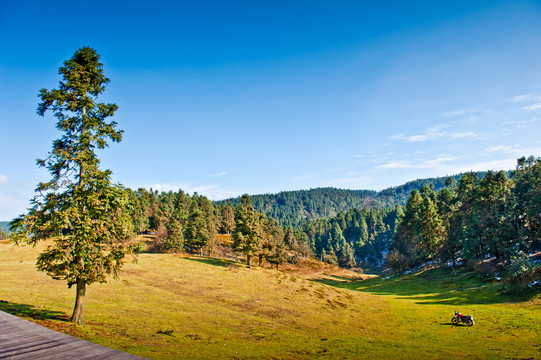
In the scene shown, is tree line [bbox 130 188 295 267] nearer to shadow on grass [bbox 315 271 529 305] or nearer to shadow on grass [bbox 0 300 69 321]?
shadow on grass [bbox 0 300 69 321]

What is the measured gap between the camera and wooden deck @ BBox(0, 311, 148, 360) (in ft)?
23.8

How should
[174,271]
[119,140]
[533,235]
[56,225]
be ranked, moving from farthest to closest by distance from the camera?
1. [533,235]
2. [174,271]
3. [119,140]
4. [56,225]

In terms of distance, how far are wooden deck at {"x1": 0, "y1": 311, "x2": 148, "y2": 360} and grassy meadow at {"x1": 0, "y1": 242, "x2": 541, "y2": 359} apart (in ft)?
23.9

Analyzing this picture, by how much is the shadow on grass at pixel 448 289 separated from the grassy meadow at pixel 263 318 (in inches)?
14.4

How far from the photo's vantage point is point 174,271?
54.4 meters

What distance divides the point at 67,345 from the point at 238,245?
61.0 metres

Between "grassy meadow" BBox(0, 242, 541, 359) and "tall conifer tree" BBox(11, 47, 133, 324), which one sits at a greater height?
"tall conifer tree" BBox(11, 47, 133, 324)

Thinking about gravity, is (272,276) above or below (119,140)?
below

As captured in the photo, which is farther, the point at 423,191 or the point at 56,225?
the point at 423,191

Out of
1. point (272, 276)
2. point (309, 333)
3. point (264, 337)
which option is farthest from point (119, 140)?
point (272, 276)

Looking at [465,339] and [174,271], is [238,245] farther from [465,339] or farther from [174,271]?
[465,339]

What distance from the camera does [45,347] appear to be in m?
8.38

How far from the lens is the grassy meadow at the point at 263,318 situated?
19.7 meters

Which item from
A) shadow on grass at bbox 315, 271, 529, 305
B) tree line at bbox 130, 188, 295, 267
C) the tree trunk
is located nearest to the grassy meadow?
shadow on grass at bbox 315, 271, 529, 305
